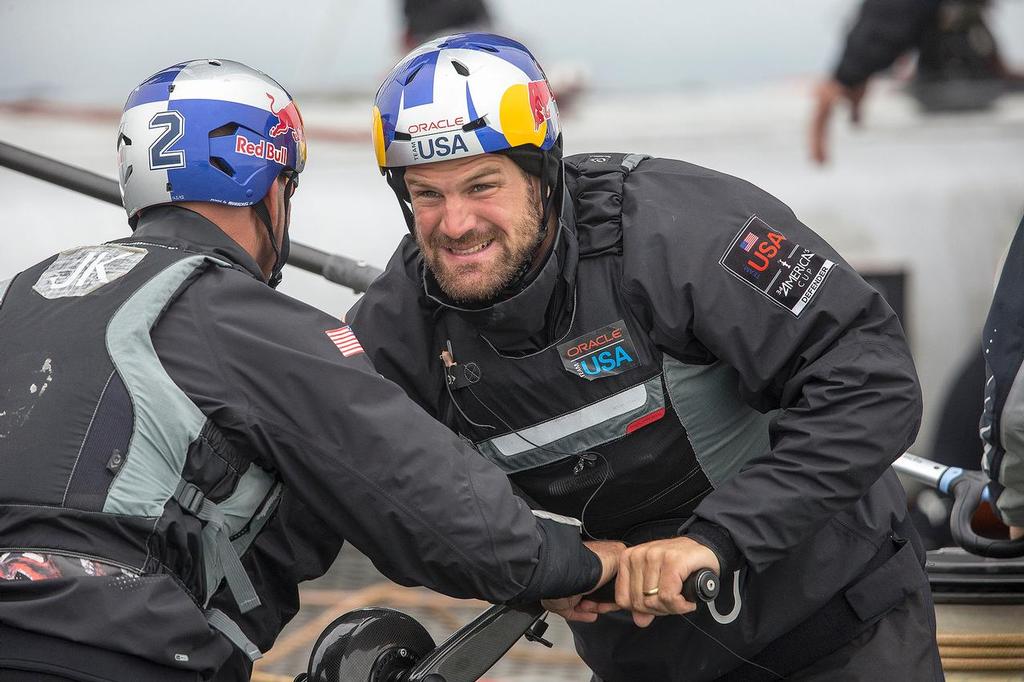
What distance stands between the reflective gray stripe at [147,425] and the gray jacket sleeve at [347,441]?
31 mm

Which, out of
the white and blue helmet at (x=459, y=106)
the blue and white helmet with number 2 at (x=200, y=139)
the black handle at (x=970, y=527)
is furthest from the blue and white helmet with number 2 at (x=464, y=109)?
the black handle at (x=970, y=527)

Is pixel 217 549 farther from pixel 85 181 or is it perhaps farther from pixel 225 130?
pixel 85 181

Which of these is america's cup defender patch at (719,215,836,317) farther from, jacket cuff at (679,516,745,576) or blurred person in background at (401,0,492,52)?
blurred person in background at (401,0,492,52)

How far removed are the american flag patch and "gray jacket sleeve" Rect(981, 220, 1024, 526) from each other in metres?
1.28

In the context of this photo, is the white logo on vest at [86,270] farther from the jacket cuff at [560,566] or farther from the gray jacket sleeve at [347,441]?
the jacket cuff at [560,566]

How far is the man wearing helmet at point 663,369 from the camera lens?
8.39ft

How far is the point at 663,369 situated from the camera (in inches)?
105

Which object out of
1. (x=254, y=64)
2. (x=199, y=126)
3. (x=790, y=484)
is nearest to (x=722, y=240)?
(x=790, y=484)

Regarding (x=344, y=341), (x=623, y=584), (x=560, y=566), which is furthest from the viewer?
(x=623, y=584)

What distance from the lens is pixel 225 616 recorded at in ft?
7.66

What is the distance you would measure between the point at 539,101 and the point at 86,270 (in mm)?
966

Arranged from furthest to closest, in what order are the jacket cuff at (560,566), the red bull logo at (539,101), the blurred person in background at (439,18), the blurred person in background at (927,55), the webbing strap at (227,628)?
the blurred person in background at (439,18)
the blurred person in background at (927,55)
the red bull logo at (539,101)
the jacket cuff at (560,566)
the webbing strap at (227,628)

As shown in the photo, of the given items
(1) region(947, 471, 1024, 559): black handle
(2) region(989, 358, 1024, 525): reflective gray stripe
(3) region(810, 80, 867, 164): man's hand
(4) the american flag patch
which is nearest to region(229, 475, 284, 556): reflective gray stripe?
(4) the american flag patch

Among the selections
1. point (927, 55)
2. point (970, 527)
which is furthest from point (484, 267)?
point (927, 55)
